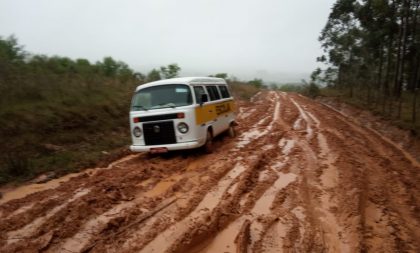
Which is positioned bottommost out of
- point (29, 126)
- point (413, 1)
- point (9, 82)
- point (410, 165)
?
point (410, 165)

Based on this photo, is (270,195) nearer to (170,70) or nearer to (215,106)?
(215,106)

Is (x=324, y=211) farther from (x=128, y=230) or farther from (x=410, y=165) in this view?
(x=410, y=165)

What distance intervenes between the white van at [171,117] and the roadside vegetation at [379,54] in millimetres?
8151

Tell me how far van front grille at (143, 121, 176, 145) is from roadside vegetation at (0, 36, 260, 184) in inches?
52.1

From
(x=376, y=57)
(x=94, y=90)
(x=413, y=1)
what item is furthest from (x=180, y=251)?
(x=376, y=57)

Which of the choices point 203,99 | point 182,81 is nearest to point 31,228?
point 182,81

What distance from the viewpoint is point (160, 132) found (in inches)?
415

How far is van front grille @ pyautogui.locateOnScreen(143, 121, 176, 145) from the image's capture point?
10495 mm

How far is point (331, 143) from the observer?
12.9 m

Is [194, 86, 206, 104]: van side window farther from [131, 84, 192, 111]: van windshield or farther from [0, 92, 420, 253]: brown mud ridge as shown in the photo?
[0, 92, 420, 253]: brown mud ridge

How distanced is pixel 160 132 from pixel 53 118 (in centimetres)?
418

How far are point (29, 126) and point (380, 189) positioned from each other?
360 inches

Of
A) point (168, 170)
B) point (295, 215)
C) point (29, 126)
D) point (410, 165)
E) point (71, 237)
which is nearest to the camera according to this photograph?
point (71, 237)

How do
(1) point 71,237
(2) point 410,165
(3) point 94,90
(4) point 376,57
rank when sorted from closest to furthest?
1. (1) point 71,237
2. (2) point 410,165
3. (3) point 94,90
4. (4) point 376,57
